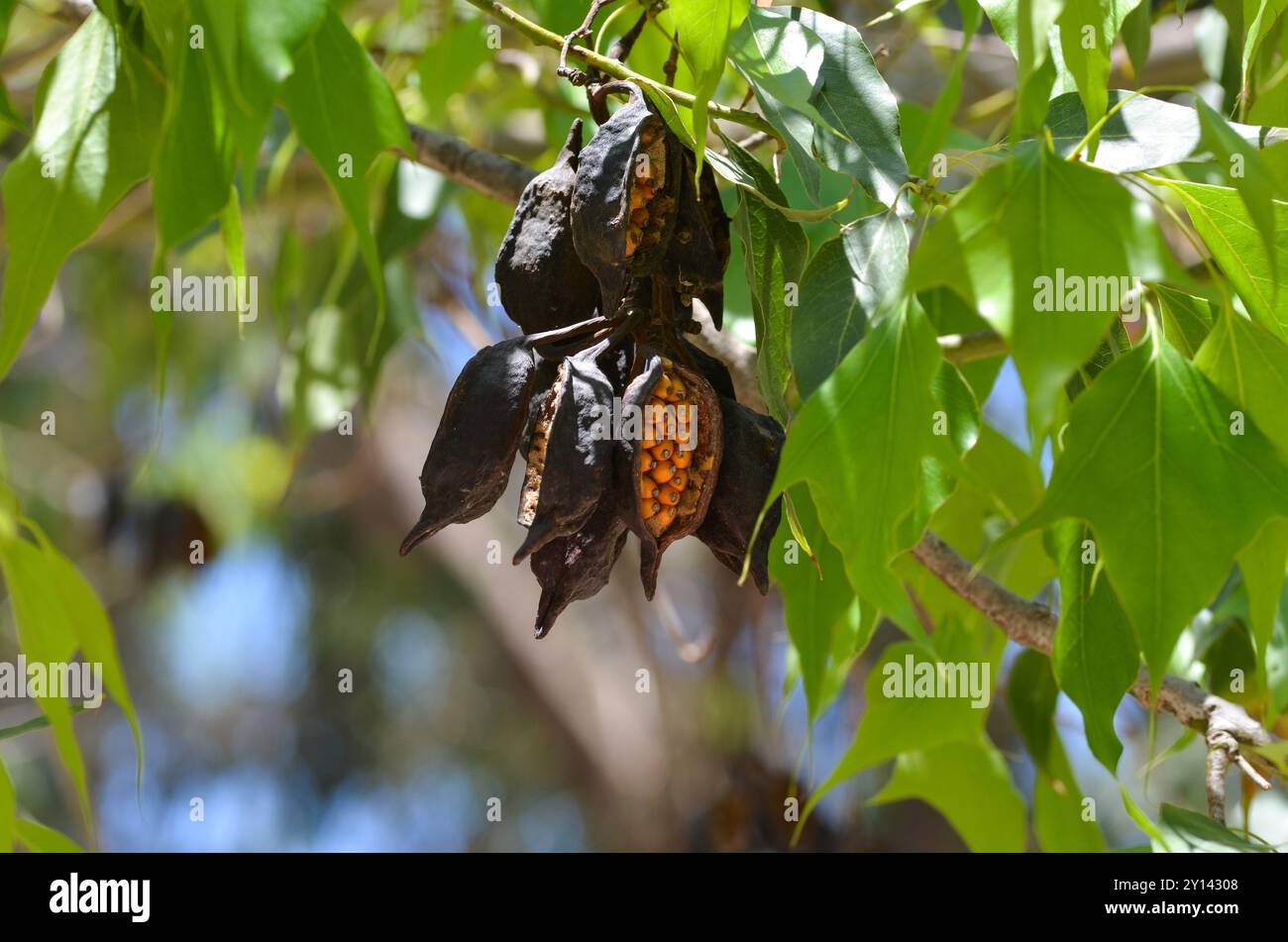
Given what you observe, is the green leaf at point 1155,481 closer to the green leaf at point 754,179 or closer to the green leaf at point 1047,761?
the green leaf at point 754,179

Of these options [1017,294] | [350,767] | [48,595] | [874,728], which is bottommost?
[350,767]

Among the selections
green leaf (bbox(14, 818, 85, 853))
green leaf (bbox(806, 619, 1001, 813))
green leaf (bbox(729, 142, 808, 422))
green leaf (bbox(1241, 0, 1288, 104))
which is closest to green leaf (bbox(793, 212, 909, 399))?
green leaf (bbox(729, 142, 808, 422))

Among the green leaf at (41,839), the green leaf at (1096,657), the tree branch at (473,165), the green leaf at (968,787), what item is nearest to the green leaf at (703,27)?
the green leaf at (1096,657)

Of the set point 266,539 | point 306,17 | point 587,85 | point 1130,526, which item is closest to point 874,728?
point 1130,526

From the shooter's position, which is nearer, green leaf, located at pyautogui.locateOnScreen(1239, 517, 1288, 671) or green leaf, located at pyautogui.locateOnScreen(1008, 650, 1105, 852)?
green leaf, located at pyautogui.locateOnScreen(1239, 517, 1288, 671)

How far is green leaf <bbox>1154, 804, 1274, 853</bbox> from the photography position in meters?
0.97

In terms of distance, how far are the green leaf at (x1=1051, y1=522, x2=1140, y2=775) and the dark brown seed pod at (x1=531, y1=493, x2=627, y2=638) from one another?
302 mm

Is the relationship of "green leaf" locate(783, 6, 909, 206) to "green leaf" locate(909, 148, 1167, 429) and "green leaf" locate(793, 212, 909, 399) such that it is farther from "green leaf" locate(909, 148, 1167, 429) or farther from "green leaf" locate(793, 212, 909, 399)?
"green leaf" locate(909, 148, 1167, 429)

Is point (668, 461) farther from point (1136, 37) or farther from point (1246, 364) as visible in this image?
point (1136, 37)

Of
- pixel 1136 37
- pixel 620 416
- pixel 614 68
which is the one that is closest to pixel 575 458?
pixel 620 416

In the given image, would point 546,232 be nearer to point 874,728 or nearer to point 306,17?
point 306,17

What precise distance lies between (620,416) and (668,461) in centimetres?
4

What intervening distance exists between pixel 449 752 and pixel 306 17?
16.7 ft

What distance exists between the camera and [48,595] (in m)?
0.99
